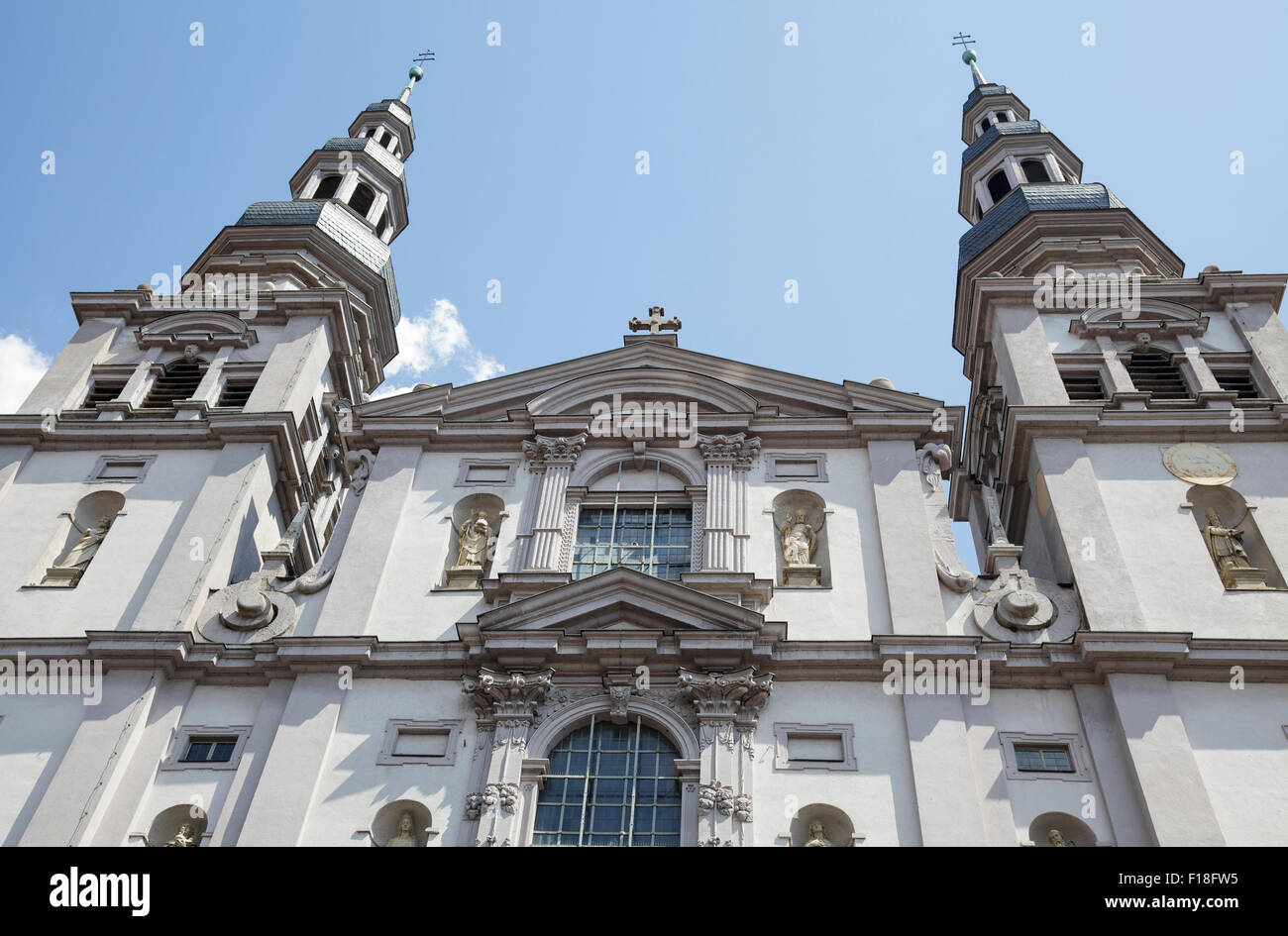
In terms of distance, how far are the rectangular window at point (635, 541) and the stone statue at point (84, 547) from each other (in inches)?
320

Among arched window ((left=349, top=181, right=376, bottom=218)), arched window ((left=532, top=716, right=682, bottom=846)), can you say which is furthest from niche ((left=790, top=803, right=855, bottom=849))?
arched window ((left=349, top=181, right=376, bottom=218))

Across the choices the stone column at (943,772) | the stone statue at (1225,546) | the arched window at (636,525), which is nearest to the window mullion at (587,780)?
the arched window at (636,525)

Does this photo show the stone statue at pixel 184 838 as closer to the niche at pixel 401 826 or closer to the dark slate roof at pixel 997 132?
the niche at pixel 401 826

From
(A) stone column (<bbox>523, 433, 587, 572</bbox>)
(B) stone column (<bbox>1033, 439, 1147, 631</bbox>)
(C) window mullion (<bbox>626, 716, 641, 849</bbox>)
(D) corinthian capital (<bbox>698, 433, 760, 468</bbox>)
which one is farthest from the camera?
(D) corinthian capital (<bbox>698, 433, 760, 468</bbox>)

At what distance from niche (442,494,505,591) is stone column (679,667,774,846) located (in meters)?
4.27

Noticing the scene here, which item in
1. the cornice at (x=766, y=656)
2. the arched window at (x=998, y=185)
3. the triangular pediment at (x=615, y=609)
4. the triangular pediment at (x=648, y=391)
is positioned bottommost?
the cornice at (x=766, y=656)

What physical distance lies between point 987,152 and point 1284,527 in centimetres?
1879

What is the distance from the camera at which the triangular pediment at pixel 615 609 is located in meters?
19.8

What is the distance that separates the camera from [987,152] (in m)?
38.3

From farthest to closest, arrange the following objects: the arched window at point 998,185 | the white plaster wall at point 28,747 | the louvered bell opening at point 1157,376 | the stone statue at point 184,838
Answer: the arched window at point 998,185
the louvered bell opening at point 1157,376
the white plaster wall at point 28,747
the stone statue at point 184,838

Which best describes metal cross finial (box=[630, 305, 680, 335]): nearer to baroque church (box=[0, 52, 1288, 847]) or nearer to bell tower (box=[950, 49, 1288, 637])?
baroque church (box=[0, 52, 1288, 847])

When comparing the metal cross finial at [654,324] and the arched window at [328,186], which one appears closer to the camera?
the metal cross finial at [654,324]

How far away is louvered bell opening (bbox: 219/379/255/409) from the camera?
27.4 meters

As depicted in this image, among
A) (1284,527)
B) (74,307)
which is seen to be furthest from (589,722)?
(74,307)
